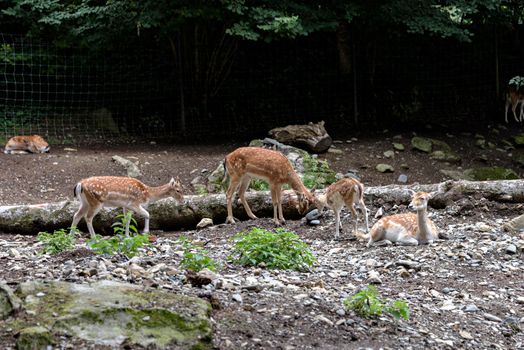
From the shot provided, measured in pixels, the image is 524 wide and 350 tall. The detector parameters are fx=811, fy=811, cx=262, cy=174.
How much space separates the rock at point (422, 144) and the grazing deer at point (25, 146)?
688cm

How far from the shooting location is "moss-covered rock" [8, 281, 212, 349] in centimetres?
485

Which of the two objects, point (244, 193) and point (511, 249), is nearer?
point (511, 249)

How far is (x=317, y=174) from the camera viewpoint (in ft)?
41.1

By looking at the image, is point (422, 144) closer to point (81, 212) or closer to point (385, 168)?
point (385, 168)

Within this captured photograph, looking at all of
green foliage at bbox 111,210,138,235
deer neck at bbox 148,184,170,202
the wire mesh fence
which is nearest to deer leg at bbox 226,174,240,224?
deer neck at bbox 148,184,170,202

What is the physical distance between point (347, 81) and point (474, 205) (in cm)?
793

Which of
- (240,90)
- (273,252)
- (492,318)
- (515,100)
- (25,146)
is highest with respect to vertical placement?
(240,90)

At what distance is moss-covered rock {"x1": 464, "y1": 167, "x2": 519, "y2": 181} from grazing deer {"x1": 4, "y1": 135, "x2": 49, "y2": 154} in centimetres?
759

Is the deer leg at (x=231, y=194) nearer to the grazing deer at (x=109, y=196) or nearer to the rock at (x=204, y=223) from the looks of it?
the rock at (x=204, y=223)

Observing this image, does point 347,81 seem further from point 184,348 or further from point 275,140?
point 184,348

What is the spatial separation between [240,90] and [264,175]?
7.29m

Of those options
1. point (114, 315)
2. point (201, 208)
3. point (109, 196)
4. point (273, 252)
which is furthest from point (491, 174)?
point (114, 315)

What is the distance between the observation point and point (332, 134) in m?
16.6

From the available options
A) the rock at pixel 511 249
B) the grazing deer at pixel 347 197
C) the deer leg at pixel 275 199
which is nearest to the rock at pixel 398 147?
the deer leg at pixel 275 199
